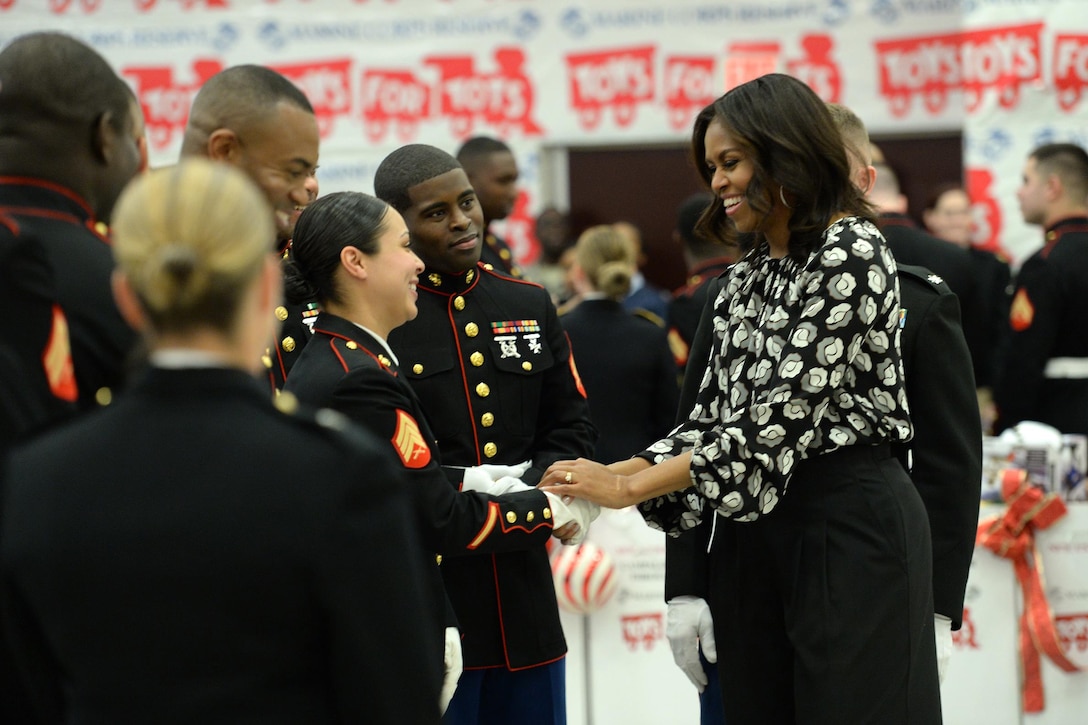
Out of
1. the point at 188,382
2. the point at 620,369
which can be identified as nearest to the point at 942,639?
the point at 188,382

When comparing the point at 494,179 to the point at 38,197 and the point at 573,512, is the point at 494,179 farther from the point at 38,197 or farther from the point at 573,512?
the point at 38,197

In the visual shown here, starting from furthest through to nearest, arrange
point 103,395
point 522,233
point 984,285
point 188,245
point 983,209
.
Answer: point 522,233, point 983,209, point 984,285, point 103,395, point 188,245

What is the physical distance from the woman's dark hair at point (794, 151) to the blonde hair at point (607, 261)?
259 centimetres

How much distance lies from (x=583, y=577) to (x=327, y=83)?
4.78m

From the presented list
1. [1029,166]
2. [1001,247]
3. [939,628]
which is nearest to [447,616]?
[939,628]

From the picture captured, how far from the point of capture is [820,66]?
803cm

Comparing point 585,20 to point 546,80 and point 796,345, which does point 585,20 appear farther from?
point 796,345

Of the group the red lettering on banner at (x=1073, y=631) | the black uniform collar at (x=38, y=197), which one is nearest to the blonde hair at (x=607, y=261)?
the red lettering on banner at (x=1073, y=631)

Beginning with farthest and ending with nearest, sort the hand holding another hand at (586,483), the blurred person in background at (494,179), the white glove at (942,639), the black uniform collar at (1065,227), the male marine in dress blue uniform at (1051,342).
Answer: the black uniform collar at (1065,227), the male marine in dress blue uniform at (1051,342), the blurred person in background at (494,179), the white glove at (942,639), the hand holding another hand at (586,483)

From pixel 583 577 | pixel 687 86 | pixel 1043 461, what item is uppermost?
pixel 687 86

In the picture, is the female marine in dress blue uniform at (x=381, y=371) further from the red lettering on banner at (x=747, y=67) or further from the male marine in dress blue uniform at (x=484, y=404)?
the red lettering on banner at (x=747, y=67)

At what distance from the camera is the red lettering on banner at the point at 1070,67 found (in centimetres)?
754

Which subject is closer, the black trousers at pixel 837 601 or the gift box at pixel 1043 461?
the black trousers at pixel 837 601

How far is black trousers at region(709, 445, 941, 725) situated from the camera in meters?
2.36
